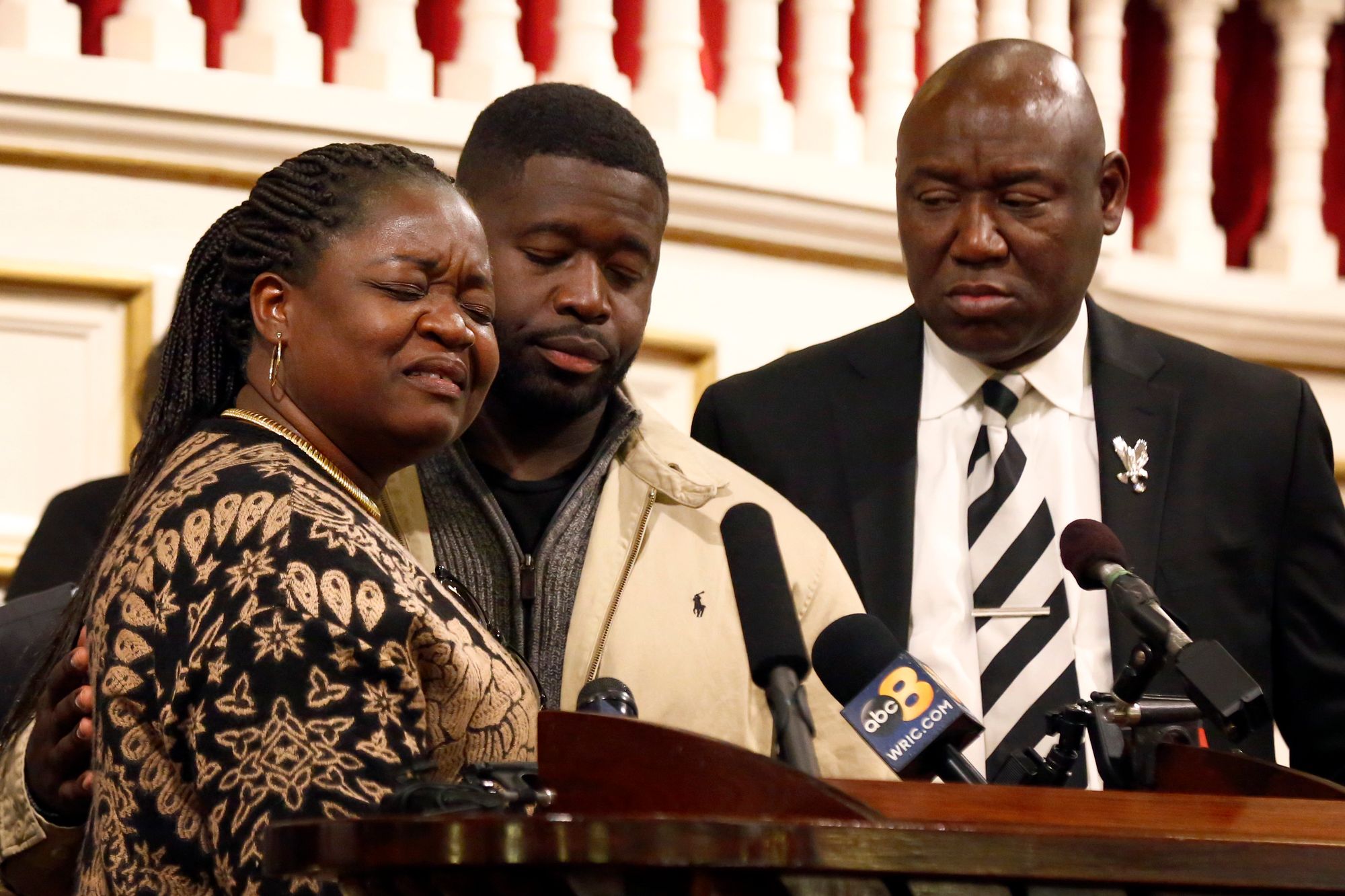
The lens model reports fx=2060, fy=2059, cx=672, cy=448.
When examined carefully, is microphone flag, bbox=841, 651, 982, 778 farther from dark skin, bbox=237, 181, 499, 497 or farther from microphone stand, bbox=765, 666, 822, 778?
dark skin, bbox=237, 181, 499, 497

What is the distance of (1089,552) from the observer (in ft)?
6.66

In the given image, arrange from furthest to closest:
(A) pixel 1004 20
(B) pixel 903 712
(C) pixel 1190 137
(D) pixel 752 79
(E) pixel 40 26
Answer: (C) pixel 1190 137
(A) pixel 1004 20
(D) pixel 752 79
(E) pixel 40 26
(B) pixel 903 712

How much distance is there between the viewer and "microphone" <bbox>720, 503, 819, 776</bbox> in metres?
1.68

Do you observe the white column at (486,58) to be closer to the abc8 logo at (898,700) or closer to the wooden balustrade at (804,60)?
the wooden balustrade at (804,60)

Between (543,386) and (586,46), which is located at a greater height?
(586,46)

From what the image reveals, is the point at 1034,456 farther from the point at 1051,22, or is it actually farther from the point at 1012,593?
the point at 1051,22

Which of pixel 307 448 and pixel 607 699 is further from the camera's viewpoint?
pixel 307 448

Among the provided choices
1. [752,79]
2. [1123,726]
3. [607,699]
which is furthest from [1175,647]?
[752,79]

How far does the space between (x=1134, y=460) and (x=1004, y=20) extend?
72.6 inches

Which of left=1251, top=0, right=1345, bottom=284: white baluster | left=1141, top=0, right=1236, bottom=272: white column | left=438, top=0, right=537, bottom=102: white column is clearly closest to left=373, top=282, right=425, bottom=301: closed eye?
left=438, top=0, right=537, bottom=102: white column

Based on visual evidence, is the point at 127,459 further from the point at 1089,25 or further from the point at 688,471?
the point at 1089,25

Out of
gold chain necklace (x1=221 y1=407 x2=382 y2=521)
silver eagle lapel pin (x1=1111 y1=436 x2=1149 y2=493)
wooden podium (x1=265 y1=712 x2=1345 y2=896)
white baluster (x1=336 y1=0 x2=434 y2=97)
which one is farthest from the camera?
white baluster (x1=336 y1=0 x2=434 y2=97)

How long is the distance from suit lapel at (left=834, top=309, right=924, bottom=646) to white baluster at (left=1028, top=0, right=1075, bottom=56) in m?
1.62

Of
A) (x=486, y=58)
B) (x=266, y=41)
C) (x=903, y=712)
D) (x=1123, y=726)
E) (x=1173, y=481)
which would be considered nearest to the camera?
(x=903, y=712)
